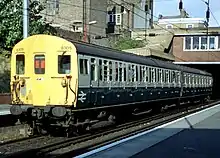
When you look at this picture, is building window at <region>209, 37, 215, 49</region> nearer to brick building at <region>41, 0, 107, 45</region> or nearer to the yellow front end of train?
brick building at <region>41, 0, 107, 45</region>

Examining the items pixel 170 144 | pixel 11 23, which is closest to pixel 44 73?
pixel 170 144

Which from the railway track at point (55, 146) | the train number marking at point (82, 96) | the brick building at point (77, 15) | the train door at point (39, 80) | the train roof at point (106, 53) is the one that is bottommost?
the railway track at point (55, 146)

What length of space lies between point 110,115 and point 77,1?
3540 cm

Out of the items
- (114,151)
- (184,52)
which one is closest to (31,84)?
(114,151)

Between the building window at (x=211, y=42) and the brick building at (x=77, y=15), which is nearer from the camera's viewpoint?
the building window at (x=211, y=42)

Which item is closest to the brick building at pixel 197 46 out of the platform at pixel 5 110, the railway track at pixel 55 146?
the platform at pixel 5 110

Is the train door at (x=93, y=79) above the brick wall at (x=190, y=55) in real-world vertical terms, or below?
below

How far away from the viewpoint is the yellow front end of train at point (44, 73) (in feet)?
45.6

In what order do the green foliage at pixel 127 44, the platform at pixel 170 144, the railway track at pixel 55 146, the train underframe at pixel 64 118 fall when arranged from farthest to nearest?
the green foliage at pixel 127 44
the train underframe at pixel 64 118
the railway track at pixel 55 146
the platform at pixel 170 144

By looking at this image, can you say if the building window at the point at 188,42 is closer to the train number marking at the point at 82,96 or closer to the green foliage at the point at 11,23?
the green foliage at the point at 11,23

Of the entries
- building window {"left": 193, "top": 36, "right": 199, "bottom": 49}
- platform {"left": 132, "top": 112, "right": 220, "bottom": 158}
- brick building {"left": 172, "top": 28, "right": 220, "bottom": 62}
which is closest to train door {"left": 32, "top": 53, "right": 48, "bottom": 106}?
platform {"left": 132, "top": 112, "right": 220, "bottom": 158}

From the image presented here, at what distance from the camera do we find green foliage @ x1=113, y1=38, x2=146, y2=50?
48.8 m

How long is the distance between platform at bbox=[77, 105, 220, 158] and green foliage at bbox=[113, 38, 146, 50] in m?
33.7

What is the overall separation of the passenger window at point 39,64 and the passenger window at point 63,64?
0.61 metres
